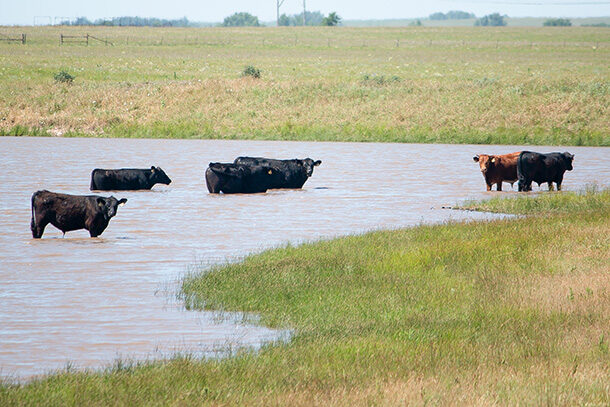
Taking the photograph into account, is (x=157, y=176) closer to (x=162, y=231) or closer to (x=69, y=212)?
(x=162, y=231)

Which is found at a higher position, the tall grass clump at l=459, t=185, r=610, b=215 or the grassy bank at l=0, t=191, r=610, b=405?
the grassy bank at l=0, t=191, r=610, b=405

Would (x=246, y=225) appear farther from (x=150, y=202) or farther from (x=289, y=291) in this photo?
(x=289, y=291)

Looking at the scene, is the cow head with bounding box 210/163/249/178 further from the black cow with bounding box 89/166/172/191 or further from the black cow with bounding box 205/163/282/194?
the black cow with bounding box 89/166/172/191

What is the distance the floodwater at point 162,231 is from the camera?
11195mm

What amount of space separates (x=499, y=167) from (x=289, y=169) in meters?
6.19

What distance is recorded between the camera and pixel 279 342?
10688mm

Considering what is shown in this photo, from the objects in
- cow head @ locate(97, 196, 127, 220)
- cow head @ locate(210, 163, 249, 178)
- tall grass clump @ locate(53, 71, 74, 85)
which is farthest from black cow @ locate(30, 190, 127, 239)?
tall grass clump @ locate(53, 71, 74, 85)

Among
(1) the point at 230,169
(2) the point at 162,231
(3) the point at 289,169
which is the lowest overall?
(3) the point at 289,169

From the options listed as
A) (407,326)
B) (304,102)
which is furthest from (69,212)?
(304,102)

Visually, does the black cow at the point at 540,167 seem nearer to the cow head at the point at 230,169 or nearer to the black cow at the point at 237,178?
the black cow at the point at 237,178

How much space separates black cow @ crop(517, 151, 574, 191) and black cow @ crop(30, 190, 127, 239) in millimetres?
12803

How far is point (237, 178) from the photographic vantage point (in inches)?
1102

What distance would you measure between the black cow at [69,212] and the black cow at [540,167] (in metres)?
12.8

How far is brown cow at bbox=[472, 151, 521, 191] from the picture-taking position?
89.7 ft
